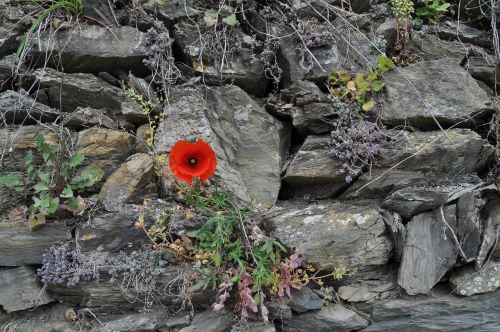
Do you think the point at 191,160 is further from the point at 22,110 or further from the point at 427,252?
the point at 427,252

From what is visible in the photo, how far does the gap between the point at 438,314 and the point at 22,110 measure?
2986mm

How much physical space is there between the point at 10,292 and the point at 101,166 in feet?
3.13

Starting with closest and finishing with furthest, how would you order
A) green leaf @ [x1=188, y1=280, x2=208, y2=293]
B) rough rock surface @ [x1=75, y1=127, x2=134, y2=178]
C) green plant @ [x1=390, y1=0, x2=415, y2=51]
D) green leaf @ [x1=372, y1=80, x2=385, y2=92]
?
green leaf @ [x1=188, y1=280, x2=208, y2=293] < rough rock surface @ [x1=75, y1=127, x2=134, y2=178] < green leaf @ [x1=372, y1=80, x2=385, y2=92] < green plant @ [x1=390, y1=0, x2=415, y2=51]

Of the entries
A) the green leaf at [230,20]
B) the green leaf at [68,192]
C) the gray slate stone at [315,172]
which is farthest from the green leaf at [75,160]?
the green leaf at [230,20]

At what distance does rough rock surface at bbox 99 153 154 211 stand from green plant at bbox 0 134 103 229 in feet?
0.32

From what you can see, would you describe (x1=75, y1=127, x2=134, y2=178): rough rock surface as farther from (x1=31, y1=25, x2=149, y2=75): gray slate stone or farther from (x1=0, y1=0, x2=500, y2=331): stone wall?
(x1=31, y1=25, x2=149, y2=75): gray slate stone

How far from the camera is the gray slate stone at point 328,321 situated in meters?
2.85

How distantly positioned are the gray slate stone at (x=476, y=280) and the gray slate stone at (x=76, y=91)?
8.25 feet

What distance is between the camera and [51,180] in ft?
9.80

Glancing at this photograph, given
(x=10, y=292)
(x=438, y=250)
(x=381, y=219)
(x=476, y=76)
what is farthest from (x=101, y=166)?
(x=476, y=76)

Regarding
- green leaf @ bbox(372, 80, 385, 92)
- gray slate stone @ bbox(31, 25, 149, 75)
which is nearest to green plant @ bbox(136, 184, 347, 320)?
gray slate stone @ bbox(31, 25, 149, 75)

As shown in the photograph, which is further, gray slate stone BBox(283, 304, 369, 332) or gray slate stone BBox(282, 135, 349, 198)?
gray slate stone BBox(282, 135, 349, 198)

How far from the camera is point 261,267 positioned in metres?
2.81

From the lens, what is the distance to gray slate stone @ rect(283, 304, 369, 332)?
285cm
